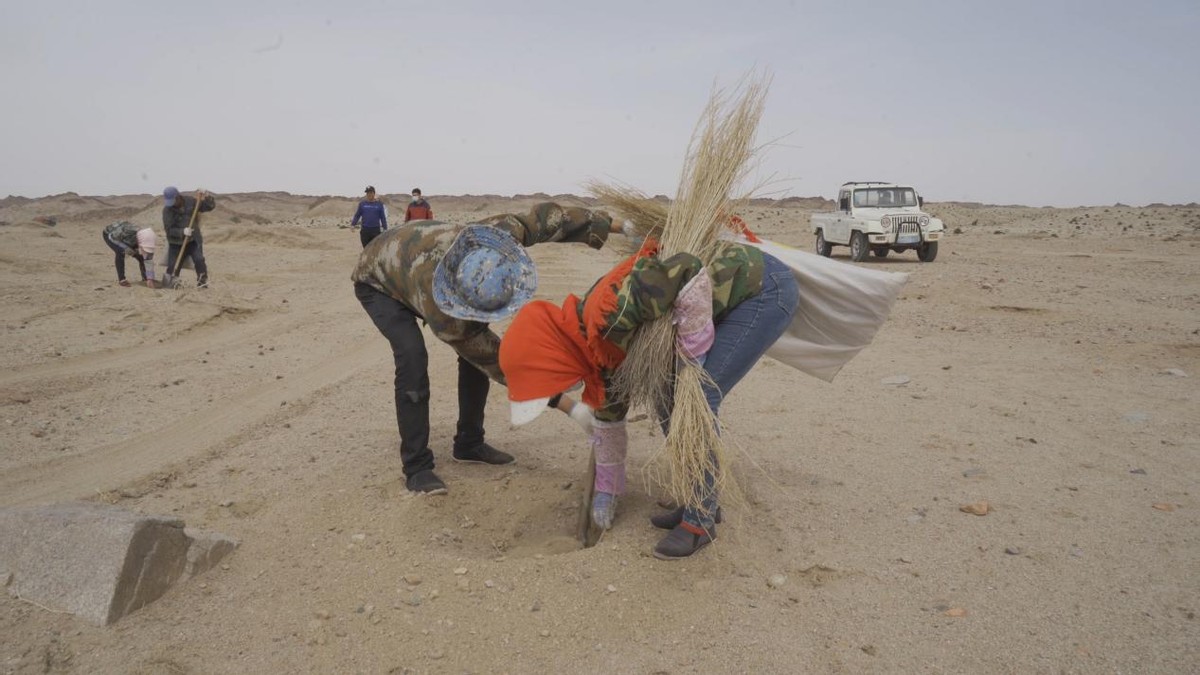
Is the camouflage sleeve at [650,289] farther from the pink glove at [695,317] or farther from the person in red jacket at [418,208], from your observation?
the person in red jacket at [418,208]

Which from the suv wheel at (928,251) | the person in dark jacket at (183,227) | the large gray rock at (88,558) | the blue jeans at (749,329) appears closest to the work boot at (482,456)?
the blue jeans at (749,329)

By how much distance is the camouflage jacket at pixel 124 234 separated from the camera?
31.6 ft

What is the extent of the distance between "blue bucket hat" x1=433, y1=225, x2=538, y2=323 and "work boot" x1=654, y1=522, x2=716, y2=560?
101 cm

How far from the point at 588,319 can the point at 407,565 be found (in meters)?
1.12

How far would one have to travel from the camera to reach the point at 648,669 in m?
2.23

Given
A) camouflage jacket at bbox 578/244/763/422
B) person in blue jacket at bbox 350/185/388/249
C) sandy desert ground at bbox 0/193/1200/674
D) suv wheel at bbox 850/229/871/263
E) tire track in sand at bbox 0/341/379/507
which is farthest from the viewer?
suv wheel at bbox 850/229/871/263

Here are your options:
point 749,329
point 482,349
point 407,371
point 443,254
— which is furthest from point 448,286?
point 749,329

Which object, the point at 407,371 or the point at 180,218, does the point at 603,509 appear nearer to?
the point at 407,371

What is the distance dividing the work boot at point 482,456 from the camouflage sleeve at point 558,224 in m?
1.17

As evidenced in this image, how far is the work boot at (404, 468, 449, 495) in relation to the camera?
3.39 m

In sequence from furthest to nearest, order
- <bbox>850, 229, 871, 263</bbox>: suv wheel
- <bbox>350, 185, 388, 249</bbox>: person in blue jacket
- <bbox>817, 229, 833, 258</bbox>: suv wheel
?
1. <bbox>817, 229, 833, 258</bbox>: suv wheel
2. <bbox>850, 229, 871, 263</bbox>: suv wheel
3. <bbox>350, 185, 388, 249</bbox>: person in blue jacket

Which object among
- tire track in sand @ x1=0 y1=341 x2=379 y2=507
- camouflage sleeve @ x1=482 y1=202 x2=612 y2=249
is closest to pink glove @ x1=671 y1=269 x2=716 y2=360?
camouflage sleeve @ x1=482 y1=202 x2=612 y2=249

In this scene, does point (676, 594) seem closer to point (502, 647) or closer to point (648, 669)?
point (648, 669)

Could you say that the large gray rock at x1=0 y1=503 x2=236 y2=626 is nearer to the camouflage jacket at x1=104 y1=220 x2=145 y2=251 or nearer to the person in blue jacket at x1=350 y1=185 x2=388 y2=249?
the camouflage jacket at x1=104 y1=220 x2=145 y2=251
